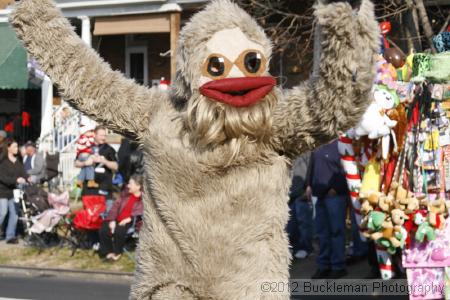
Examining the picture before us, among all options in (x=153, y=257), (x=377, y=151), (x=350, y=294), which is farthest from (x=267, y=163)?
(x=350, y=294)

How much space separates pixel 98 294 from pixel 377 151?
3816 mm

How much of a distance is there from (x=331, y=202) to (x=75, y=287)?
3.28 m

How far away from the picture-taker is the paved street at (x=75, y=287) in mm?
9393

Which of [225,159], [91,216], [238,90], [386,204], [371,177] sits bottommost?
[91,216]

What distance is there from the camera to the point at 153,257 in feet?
11.5

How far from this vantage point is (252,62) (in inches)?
137

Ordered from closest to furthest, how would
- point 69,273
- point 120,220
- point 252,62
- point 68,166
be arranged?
point 252,62
point 120,220
point 69,273
point 68,166

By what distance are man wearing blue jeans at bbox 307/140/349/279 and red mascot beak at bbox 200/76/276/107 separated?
19.9ft

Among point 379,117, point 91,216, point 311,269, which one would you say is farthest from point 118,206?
point 379,117

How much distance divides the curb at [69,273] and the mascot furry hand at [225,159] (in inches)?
278

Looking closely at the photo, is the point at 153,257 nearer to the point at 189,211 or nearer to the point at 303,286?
the point at 189,211

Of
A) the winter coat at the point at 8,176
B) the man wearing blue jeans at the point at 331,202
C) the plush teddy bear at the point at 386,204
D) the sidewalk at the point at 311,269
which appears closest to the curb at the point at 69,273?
the winter coat at the point at 8,176

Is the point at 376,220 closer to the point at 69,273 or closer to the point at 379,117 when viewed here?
the point at 379,117

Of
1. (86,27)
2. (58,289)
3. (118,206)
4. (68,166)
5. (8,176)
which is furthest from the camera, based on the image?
(86,27)
